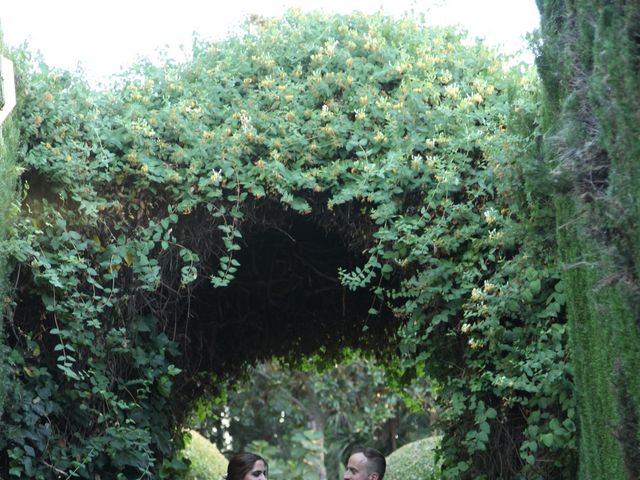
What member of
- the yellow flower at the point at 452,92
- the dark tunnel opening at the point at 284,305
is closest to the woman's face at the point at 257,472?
the dark tunnel opening at the point at 284,305

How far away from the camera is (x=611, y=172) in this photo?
13.0 feet

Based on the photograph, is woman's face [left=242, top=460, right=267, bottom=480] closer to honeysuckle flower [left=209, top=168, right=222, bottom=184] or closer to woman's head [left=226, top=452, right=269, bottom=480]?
woman's head [left=226, top=452, right=269, bottom=480]

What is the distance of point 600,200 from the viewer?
408 cm

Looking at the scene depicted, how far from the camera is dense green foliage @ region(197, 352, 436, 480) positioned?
67.8 feet

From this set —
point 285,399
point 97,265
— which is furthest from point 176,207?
point 285,399

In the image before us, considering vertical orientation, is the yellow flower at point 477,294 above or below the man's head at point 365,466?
above

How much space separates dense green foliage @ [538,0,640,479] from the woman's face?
7.51 ft

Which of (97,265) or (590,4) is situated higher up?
(590,4)

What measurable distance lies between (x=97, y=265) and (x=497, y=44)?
3521 millimetres

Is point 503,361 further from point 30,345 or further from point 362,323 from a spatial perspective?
point 362,323

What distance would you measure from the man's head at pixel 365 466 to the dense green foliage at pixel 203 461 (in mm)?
3966

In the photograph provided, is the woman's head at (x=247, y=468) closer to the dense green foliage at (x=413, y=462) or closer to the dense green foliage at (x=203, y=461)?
the dense green foliage at (x=203, y=461)

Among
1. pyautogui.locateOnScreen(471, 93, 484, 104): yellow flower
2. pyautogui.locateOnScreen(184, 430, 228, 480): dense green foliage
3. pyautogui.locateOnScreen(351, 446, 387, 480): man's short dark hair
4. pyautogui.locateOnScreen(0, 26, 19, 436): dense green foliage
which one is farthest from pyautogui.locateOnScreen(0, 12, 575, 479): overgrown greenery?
pyautogui.locateOnScreen(184, 430, 228, 480): dense green foliage

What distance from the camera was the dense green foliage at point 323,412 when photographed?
20.7m
